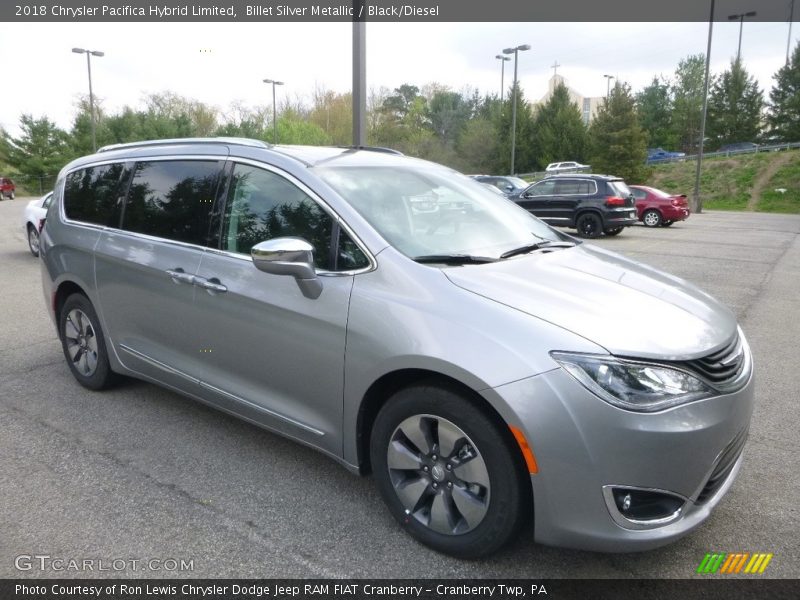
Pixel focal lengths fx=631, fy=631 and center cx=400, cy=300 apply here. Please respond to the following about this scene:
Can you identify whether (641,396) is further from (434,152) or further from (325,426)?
(434,152)

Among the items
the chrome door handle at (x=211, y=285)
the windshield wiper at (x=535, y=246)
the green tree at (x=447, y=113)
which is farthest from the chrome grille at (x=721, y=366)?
the green tree at (x=447, y=113)

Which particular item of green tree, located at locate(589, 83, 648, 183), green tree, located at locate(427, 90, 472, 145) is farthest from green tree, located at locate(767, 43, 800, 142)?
green tree, located at locate(427, 90, 472, 145)

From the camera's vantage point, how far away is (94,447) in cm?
375

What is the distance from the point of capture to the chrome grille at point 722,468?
2482 millimetres

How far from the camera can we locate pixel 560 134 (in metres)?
59.4

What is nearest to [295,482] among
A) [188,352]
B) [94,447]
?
[188,352]

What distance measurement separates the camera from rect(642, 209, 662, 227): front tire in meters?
22.0

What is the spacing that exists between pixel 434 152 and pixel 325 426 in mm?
55945

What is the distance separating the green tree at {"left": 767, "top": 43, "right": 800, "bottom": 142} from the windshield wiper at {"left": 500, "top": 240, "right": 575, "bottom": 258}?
2356 inches

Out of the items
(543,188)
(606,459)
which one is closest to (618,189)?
(543,188)

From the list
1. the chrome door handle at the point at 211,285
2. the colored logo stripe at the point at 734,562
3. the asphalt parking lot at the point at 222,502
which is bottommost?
the colored logo stripe at the point at 734,562

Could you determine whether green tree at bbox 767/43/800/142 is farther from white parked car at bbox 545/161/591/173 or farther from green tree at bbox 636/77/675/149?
white parked car at bbox 545/161/591/173

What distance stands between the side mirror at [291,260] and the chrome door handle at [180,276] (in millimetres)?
785

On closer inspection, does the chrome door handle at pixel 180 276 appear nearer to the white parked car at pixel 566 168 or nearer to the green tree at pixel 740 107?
the white parked car at pixel 566 168
